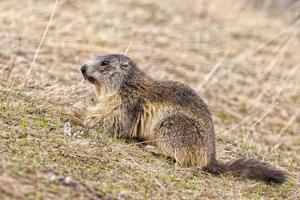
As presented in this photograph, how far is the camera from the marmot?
7.00 m

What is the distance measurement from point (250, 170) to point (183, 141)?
74 centimetres

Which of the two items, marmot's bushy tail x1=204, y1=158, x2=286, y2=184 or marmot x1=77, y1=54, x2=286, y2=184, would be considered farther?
marmot x1=77, y1=54, x2=286, y2=184

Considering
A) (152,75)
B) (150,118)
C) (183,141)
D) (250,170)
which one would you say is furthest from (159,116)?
(152,75)

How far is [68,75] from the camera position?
10.2m

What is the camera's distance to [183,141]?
7074 mm

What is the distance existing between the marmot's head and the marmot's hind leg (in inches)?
31.2

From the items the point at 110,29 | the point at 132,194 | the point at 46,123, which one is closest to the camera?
the point at 132,194

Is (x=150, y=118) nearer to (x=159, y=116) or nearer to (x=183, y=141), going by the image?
(x=159, y=116)

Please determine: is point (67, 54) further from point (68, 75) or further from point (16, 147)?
point (16, 147)

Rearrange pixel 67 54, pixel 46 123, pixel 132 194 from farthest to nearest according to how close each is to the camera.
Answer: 1. pixel 67 54
2. pixel 46 123
3. pixel 132 194

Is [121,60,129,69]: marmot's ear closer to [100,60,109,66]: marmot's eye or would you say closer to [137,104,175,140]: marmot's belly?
[100,60,109,66]: marmot's eye

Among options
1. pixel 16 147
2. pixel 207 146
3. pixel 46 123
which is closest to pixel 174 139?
pixel 207 146

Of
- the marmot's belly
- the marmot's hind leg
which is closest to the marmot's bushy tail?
the marmot's hind leg

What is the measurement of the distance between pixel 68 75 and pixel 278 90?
3.96 meters
